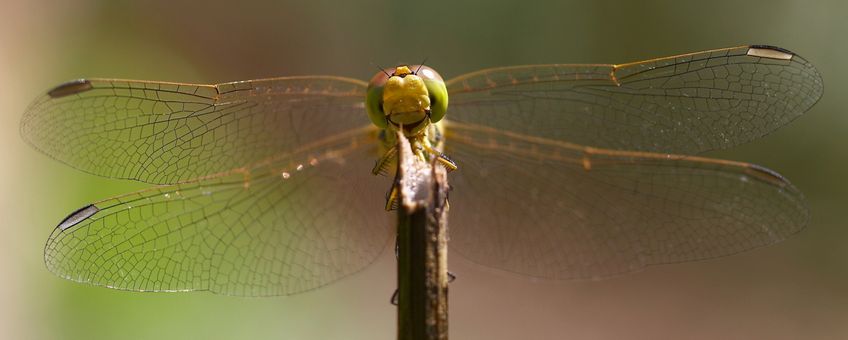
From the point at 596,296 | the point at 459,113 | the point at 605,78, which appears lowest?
the point at 605,78

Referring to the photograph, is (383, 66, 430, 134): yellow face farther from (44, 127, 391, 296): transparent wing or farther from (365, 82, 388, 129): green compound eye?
(44, 127, 391, 296): transparent wing

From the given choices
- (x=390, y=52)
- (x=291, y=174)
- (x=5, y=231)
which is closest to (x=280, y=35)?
(x=390, y=52)

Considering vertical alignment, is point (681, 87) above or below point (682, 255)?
above

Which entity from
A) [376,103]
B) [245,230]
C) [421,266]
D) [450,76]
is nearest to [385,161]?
[376,103]

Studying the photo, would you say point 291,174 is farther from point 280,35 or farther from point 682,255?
point 280,35

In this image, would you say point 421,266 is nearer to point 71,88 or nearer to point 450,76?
point 71,88

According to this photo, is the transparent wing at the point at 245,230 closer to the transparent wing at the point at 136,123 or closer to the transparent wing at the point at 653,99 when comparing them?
the transparent wing at the point at 136,123

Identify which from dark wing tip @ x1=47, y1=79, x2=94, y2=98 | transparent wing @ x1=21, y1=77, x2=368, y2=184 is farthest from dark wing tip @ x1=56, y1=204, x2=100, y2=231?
dark wing tip @ x1=47, y1=79, x2=94, y2=98
